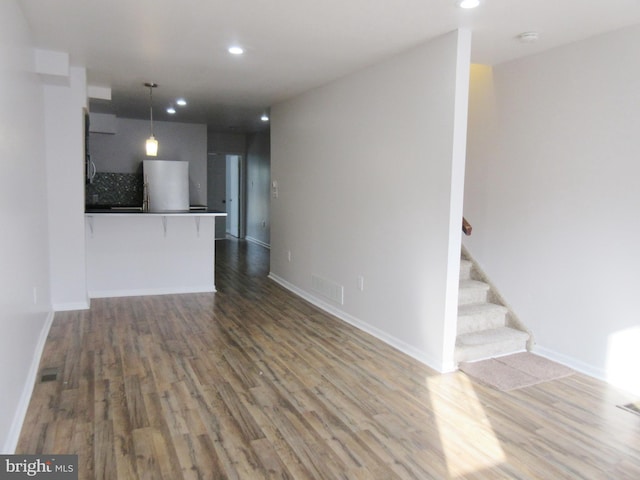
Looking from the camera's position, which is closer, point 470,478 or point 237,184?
point 470,478

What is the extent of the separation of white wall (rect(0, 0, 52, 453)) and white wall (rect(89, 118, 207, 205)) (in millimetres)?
4217

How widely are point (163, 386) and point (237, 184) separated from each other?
28.6ft

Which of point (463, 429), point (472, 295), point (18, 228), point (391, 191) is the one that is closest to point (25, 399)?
Answer: point (18, 228)

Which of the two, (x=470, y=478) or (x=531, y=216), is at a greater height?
(x=531, y=216)

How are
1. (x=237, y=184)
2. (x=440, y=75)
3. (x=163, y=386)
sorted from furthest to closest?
1. (x=237, y=184)
2. (x=440, y=75)
3. (x=163, y=386)

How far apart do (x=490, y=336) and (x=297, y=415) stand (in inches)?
78.5

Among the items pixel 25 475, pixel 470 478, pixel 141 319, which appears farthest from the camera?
pixel 141 319

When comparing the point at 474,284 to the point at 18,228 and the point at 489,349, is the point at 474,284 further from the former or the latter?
the point at 18,228

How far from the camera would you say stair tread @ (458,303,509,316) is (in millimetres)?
4086

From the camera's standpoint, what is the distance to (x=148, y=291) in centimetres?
589

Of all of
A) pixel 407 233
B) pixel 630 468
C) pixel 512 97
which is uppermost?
pixel 512 97

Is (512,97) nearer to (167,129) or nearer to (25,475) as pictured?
(25,475)

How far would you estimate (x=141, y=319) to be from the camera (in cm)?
477

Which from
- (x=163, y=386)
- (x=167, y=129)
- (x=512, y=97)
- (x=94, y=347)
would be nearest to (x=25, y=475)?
(x=163, y=386)
